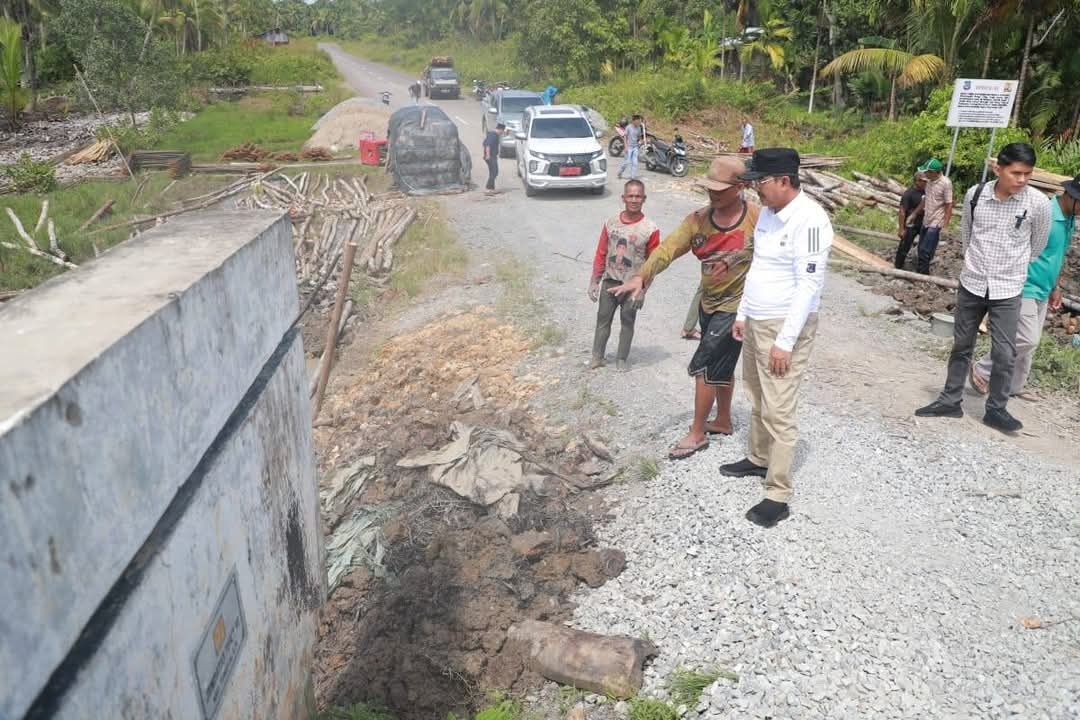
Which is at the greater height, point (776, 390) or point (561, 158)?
point (561, 158)

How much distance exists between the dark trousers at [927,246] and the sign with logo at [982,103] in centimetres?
172

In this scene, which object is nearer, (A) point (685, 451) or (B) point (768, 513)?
(B) point (768, 513)

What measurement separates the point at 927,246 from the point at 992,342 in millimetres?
5306

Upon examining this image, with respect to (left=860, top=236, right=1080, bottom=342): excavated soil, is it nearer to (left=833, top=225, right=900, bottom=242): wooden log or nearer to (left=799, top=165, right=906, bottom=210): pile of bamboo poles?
(left=833, top=225, right=900, bottom=242): wooden log

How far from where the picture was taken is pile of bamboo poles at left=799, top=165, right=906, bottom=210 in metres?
15.1

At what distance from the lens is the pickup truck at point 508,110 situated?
2155cm

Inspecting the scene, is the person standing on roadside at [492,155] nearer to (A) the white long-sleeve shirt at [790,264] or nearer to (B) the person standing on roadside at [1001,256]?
(B) the person standing on roadside at [1001,256]

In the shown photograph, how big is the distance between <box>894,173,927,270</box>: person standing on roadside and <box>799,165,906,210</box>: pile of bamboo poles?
441 cm

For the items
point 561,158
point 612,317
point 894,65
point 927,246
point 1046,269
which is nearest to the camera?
point 1046,269

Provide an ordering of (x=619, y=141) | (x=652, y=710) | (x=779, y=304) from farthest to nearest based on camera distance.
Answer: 1. (x=619, y=141)
2. (x=779, y=304)
3. (x=652, y=710)

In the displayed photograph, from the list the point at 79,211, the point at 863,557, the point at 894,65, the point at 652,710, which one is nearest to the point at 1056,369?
the point at 863,557

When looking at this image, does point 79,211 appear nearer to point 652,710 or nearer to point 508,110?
point 508,110

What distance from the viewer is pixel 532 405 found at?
718 centimetres

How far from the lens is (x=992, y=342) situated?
535cm
